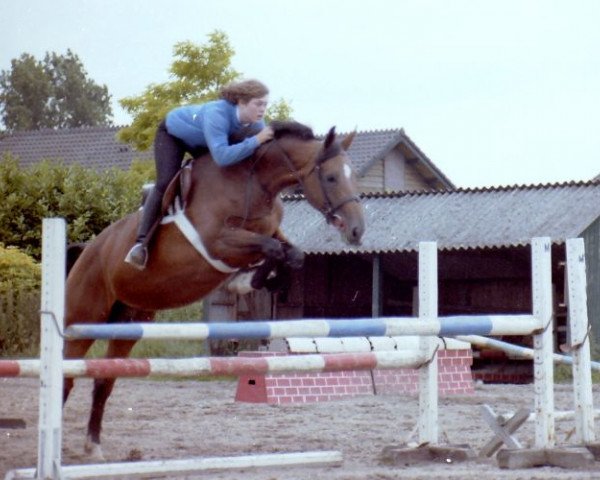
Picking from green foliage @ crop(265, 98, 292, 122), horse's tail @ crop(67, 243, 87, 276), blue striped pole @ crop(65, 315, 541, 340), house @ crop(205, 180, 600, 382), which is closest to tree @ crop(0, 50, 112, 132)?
green foliage @ crop(265, 98, 292, 122)

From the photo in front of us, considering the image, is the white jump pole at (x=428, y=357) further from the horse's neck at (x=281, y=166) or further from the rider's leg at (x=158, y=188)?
the rider's leg at (x=158, y=188)

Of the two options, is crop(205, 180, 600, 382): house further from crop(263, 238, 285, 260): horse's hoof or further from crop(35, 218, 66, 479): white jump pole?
crop(35, 218, 66, 479): white jump pole

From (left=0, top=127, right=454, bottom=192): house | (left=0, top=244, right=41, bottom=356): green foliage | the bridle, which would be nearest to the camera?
the bridle

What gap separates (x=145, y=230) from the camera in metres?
7.26

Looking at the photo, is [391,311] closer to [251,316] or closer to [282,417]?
[251,316]

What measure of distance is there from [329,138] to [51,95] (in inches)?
2531

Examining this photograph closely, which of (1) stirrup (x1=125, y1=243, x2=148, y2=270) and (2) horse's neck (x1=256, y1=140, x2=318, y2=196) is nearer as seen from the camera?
(2) horse's neck (x1=256, y1=140, x2=318, y2=196)

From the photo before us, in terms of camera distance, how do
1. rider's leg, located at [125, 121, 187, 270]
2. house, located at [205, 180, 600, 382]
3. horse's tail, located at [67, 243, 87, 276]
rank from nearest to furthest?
rider's leg, located at [125, 121, 187, 270] → horse's tail, located at [67, 243, 87, 276] → house, located at [205, 180, 600, 382]

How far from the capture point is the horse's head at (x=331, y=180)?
6.68 m

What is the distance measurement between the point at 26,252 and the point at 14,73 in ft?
155

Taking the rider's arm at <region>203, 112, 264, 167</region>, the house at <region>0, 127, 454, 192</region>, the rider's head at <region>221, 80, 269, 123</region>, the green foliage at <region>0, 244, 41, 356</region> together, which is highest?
the house at <region>0, 127, 454, 192</region>

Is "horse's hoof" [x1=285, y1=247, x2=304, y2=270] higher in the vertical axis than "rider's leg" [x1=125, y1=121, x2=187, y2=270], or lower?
lower

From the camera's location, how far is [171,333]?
19.1ft

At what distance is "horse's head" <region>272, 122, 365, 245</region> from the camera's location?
21.9ft
